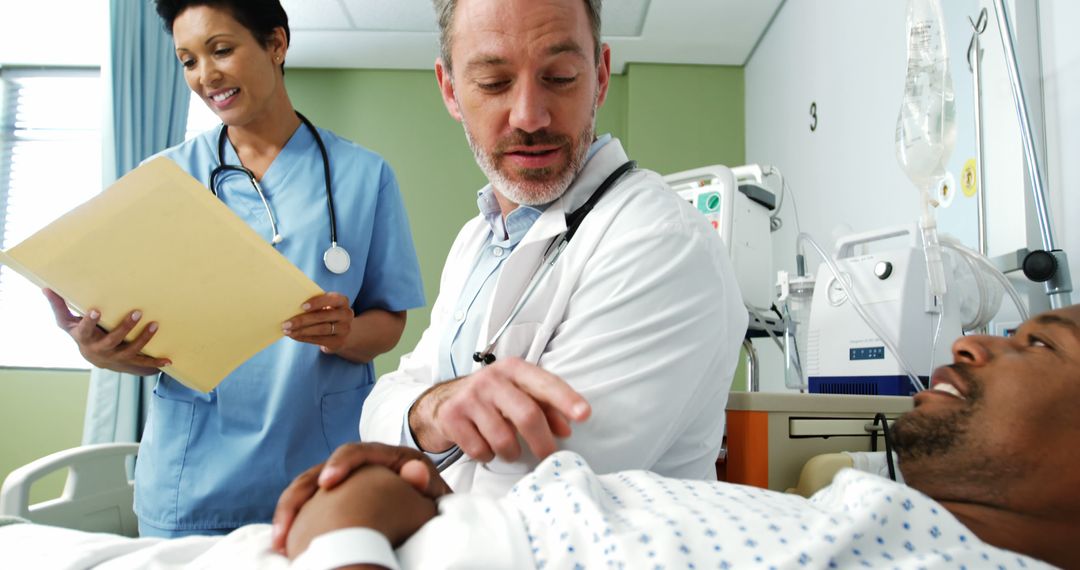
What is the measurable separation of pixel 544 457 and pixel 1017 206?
1.34m

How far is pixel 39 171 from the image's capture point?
160 inches

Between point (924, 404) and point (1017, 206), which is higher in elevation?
point (1017, 206)

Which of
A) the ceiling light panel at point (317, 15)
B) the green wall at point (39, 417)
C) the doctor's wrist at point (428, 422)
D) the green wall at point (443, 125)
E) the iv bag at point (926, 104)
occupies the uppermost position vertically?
the ceiling light panel at point (317, 15)

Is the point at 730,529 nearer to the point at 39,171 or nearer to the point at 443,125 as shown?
the point at 443,125

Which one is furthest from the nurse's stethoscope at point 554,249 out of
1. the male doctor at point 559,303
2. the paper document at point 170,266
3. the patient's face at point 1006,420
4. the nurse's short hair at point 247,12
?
the nurse's short hair at point 247,12

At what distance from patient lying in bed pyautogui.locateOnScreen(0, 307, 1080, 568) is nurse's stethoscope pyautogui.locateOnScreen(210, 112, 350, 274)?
2.52 ft

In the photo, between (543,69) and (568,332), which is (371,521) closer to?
(568,332)

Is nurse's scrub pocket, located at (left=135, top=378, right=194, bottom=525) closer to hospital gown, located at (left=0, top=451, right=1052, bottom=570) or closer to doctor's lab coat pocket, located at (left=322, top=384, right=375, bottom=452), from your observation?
doctor's lab coat pocket, located at (left=322, top=384, right=375, bottom=452)

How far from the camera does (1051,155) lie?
1.62 m

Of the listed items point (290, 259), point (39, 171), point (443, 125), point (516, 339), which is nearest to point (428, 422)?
point (516, 339)

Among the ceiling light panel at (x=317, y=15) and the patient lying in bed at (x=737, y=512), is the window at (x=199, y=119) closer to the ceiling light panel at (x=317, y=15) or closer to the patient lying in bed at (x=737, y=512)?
the ceiling light panel at (x=317, y=15)

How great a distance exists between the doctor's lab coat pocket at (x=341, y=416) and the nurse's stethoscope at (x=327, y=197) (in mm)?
253

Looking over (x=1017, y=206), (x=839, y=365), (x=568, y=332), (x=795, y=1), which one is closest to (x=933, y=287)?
(x=839, y=365)

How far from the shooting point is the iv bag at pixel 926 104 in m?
1.55
